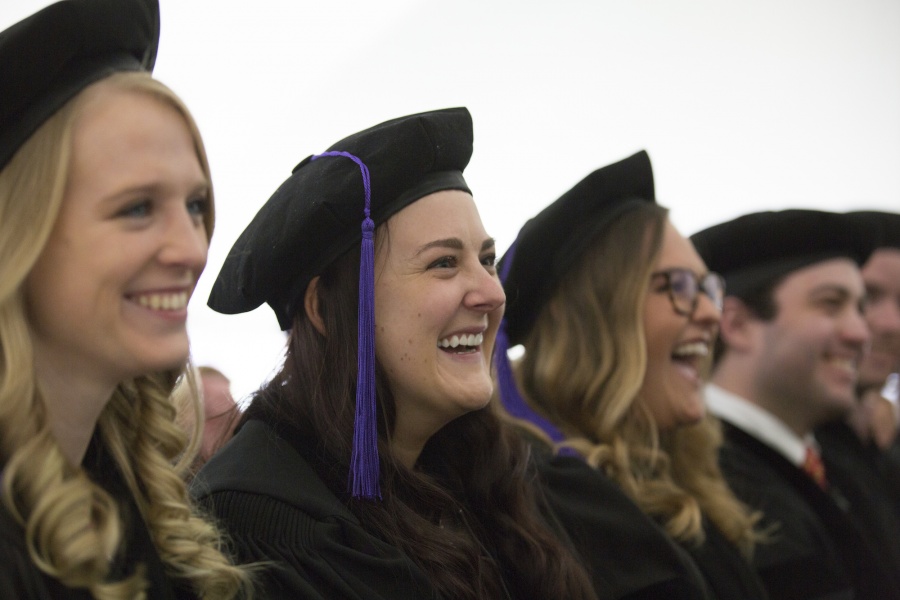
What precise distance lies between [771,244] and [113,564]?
373 centimetres

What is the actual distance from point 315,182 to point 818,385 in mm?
3076

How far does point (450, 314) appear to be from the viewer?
284 cm

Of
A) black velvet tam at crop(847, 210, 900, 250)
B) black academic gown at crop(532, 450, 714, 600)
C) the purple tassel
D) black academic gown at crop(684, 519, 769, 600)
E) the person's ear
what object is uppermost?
black velvet tam at crop(847, 210, 900, 250)

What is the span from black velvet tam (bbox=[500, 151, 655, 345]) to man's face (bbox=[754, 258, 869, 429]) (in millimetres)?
1242

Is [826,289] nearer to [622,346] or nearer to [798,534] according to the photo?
[798,534]

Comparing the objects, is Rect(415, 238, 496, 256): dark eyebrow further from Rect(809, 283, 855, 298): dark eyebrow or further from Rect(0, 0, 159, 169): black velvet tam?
Rect(809, 283, 855, 298): dark eyebrow

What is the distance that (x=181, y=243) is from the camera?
201 cm

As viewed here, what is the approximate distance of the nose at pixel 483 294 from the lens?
2861mm

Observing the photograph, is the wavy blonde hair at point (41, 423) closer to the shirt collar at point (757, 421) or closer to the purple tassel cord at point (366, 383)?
the purple tassel cord at point (366, 383)

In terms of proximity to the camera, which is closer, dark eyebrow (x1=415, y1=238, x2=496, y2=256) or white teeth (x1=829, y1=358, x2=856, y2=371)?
dark eyebrow (x1=415, y1=238, x2=496, y2=256)

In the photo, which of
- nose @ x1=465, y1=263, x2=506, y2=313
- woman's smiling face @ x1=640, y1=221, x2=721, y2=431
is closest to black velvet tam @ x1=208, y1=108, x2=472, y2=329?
nose @ x1=465, y1=263, x2=506, y2=313

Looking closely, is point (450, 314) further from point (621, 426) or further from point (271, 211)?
point (621, 426)

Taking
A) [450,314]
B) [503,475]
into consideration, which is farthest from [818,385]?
[450,314]

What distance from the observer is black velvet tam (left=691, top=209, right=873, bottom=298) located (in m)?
4.91
